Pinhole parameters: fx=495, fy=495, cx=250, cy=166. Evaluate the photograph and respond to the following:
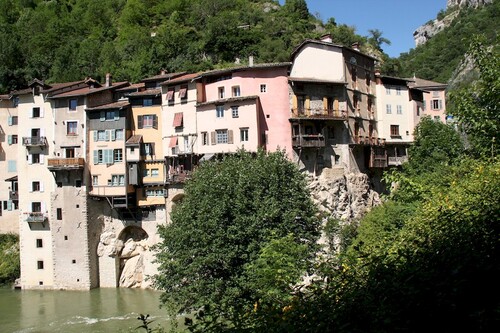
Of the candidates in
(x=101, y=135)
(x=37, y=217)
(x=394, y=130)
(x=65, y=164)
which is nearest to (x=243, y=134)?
(x=101, y=135)

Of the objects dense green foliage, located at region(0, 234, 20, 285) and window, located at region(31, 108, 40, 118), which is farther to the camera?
dense green foliage, located at region(0, 234, 20, 285)

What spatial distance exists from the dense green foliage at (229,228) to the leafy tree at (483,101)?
10748mm

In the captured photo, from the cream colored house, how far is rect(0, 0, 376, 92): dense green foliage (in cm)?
1518

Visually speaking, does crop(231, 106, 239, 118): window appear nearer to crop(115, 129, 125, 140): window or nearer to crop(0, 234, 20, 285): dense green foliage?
crop(115, 129, 125, 140): window

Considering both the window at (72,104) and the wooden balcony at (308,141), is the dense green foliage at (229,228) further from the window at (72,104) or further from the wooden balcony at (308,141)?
the window at (72,104)

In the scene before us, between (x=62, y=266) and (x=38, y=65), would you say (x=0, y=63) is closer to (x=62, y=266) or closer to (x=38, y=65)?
(x=38, y=65)

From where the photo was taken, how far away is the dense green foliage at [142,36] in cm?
7512

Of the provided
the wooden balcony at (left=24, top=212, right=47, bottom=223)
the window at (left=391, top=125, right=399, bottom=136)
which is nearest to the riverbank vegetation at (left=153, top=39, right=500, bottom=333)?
the window at (left=391, top=125, right=399, bottom=136)

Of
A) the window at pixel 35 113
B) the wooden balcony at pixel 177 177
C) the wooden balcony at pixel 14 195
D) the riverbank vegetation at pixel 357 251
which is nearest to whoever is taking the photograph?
the riverbank vegetation at pixel 357 251

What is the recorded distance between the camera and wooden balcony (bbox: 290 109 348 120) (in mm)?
44688

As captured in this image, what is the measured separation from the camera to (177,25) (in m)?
101

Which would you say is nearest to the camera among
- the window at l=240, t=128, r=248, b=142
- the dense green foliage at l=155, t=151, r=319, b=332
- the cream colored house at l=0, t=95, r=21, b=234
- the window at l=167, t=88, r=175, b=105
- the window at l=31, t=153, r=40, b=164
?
the dense green foliage at l=155, t=151, r=319, b=332

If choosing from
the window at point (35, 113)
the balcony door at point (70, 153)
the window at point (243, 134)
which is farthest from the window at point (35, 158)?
the window at point (243, 134)

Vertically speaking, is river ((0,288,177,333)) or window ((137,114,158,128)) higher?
window ((137,114,158,128))
